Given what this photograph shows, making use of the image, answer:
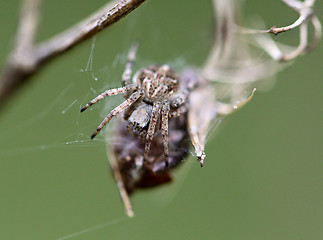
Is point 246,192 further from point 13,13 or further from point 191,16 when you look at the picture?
point 13,13

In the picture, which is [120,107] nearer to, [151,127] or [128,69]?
[151,127]

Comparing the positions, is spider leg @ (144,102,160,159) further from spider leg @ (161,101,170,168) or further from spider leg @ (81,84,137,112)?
spider leg @ (81,84,137,112)

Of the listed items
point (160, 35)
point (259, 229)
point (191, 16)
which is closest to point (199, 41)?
point (160, 35)

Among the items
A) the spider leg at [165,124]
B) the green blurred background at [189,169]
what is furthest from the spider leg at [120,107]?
the green blurred background at [189,169]

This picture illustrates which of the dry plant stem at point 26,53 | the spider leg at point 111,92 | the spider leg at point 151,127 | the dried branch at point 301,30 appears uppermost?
the dry plant stem at point 26,53

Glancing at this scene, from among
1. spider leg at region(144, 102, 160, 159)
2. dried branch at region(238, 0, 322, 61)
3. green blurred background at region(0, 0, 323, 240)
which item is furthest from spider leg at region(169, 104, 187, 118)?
green blurred background at region(0, 0, 323, 240)

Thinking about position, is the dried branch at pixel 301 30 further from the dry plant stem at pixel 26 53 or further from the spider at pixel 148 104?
the dry plant stem at pixel 26 53

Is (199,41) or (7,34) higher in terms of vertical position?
(7,34)
